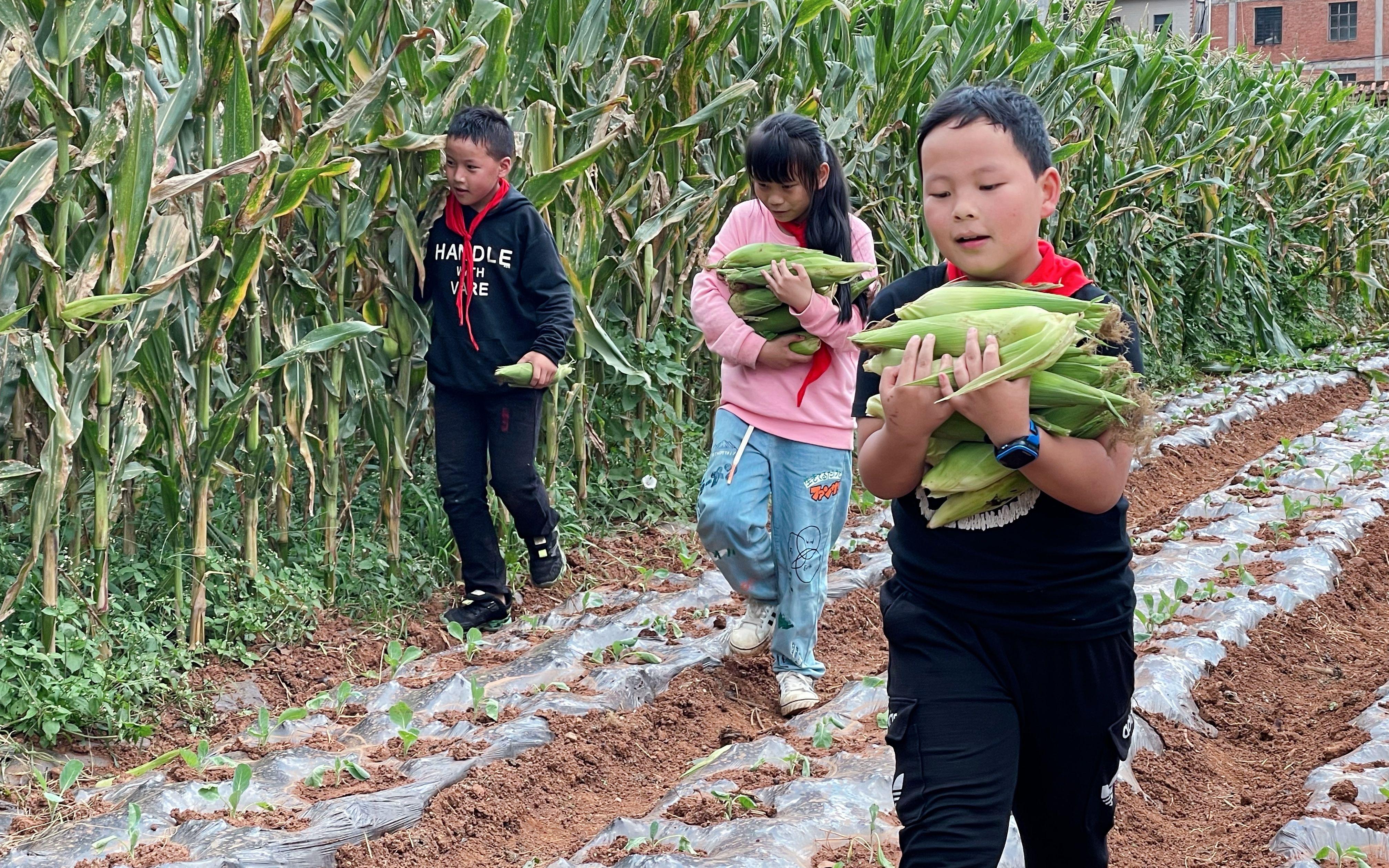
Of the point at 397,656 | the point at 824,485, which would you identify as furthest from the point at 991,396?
the point at 397,656

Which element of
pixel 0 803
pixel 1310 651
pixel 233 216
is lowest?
pixel 1310 651

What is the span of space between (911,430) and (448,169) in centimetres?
267

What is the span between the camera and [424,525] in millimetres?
4797

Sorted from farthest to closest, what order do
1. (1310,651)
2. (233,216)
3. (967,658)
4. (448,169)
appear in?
(1310,651)
(448,169)
(233,216)
(967,658)

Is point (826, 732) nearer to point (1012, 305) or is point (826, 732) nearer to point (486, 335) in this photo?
point (486, 335)

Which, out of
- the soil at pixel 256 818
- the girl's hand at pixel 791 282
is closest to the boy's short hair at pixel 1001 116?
the girl's hand at pixel 791 282

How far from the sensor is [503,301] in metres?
4.20

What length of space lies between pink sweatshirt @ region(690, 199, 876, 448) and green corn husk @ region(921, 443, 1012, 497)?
1489 millimetres

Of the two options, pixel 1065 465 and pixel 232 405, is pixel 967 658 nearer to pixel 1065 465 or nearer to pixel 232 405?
pixel 1065 465

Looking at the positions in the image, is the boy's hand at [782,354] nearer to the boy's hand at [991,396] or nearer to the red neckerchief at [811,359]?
the red neckerchief at [811,359]

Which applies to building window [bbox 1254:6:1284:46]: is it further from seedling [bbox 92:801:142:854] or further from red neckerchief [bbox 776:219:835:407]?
seedling [bbox 92:801:142:854]

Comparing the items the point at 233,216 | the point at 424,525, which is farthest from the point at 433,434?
the point at 233,216

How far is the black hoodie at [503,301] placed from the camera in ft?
13.6

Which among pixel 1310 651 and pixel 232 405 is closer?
pixel 232 405
